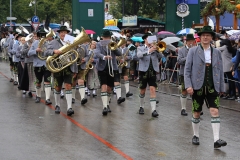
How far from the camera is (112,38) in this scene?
45.5ft

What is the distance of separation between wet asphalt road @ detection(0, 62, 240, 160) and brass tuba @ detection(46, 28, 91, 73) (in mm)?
1053

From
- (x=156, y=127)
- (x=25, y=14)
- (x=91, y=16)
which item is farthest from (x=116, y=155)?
(x=25, y=14)

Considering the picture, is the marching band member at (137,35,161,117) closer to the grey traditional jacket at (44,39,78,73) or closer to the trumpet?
the trumpet

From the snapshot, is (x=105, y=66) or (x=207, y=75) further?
(x=105, y=66)

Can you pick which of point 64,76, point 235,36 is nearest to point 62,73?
point 64,76

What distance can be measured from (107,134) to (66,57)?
9.77 feet

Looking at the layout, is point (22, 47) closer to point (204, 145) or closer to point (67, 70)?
point (67, 70)

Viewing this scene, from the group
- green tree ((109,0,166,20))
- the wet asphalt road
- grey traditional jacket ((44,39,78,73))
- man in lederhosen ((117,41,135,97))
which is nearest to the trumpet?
the wet asphalt road

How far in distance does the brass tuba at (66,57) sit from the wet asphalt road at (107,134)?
105 cm

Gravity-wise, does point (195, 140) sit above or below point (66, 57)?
below

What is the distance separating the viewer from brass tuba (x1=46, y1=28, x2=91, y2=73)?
13.1m

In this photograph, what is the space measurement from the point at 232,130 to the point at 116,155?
11.0ft

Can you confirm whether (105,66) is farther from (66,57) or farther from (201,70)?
(201,70)

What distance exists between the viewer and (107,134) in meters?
10.7
